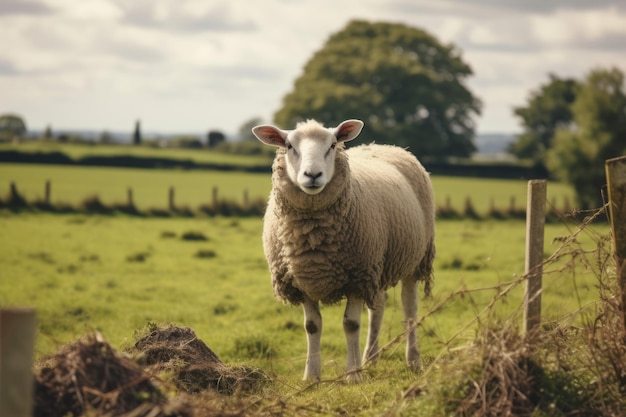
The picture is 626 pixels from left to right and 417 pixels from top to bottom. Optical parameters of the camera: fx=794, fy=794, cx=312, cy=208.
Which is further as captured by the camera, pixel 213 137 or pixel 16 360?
pixel 213 137

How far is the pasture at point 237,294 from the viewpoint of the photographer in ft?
19.0

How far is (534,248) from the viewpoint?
559cm

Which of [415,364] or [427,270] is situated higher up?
[427,270]

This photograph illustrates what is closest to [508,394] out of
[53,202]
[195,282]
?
[195,282]

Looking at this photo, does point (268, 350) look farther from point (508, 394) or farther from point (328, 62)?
point (328, 62)

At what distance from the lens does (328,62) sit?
6325cm

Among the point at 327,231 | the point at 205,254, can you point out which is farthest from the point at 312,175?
the point at 205,254

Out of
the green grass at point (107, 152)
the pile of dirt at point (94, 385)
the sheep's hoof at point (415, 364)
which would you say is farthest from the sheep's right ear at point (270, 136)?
the green grass at point (107, 152)

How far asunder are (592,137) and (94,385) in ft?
129

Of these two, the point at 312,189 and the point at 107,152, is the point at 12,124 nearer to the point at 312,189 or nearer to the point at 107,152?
the point at 107,152

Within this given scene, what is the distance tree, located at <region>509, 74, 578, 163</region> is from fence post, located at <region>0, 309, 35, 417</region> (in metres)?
68.4

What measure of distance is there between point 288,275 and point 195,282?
766 cm

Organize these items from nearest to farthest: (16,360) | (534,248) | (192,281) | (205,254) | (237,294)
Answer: (16,360)
(534,248)
(237,294)
(192,281)
(205,254)

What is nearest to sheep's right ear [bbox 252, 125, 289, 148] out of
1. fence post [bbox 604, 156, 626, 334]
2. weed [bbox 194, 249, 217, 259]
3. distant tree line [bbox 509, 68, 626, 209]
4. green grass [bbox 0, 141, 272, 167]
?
fence post [bbox 604, 156, 626, 334]
